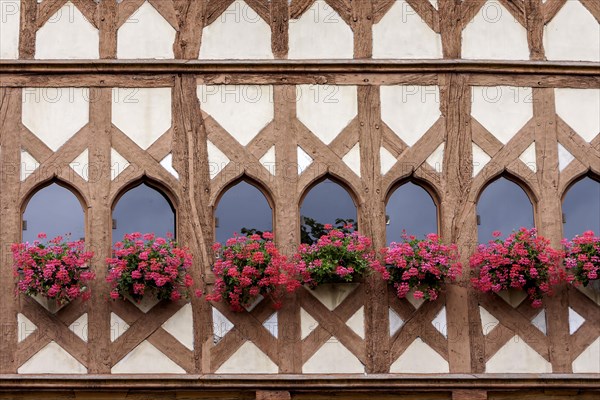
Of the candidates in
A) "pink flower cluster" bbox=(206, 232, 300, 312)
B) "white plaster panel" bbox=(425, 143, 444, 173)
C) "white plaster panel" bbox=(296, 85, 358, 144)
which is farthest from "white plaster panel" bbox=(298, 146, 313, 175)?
"white plaster panel" bbox=(425, 143, 444, 173)

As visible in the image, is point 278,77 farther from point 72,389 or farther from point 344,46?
point 72,389

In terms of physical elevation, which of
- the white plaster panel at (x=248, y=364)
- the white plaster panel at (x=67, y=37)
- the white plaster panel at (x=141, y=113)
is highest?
the white plaster panel at (x=67, y=37)

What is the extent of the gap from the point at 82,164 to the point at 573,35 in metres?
5.73

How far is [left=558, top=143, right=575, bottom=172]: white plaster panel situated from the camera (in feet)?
63.6

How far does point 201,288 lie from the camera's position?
1873 centimetres

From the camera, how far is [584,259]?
1872 centimetres

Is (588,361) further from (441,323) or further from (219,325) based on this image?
(219,325)

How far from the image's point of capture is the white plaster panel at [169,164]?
1908cm

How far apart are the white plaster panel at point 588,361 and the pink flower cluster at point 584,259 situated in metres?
0.72

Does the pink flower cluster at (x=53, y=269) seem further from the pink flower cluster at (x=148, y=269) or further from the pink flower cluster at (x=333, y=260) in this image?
the pink flower cluster at (x=333, y=260)

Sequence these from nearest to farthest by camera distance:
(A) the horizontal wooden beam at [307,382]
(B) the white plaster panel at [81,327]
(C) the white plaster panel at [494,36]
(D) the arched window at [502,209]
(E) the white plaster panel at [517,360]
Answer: (A) the horizontal wooden beam at [307,382] → (B) the white plaster panel at [81,327] → (E) the white plaster panel at [517,360] → (D) the arched window at [502,209] → (C) the white plaster panel at [494,36]

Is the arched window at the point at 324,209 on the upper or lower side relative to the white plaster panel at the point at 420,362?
upper

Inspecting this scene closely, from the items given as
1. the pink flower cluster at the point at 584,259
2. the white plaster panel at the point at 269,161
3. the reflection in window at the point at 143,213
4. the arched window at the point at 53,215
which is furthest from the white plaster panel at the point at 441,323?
the arched window at the point at 53,215

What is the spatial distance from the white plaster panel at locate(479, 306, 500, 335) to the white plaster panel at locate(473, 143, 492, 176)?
1.56 m
